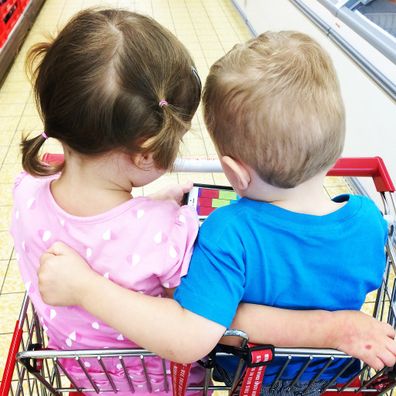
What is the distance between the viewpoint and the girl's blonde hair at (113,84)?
27.5 inches

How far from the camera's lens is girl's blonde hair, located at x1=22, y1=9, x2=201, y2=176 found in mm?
699

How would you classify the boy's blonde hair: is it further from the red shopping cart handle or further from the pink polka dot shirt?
the red shopping cart handle

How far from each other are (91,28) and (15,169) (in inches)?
93.0

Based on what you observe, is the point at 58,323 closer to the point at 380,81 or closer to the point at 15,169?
the point at 380,81

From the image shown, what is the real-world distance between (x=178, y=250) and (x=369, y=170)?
591 mm

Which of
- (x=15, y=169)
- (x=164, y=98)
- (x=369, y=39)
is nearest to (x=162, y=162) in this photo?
(x=164, y=98)

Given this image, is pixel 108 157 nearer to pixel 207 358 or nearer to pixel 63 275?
pixel 63 275

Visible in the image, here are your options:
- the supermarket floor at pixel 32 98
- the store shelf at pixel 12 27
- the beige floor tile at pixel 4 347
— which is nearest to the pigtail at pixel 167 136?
the supermarket floor at pixel 32 98

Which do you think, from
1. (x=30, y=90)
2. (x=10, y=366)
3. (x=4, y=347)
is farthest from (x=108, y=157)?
(x=30, y=90)

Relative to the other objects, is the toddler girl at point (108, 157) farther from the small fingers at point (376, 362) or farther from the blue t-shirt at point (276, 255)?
the small fingers at point (376, 362)

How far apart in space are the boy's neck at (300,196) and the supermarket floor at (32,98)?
0.20 meters

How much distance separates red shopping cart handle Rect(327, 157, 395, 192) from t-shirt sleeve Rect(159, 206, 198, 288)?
0.46 metres

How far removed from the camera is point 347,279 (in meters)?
0.83

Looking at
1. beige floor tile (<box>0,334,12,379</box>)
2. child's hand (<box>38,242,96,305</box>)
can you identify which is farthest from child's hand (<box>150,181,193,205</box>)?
beige floor tile (<box>0,334,12,379</box>)
